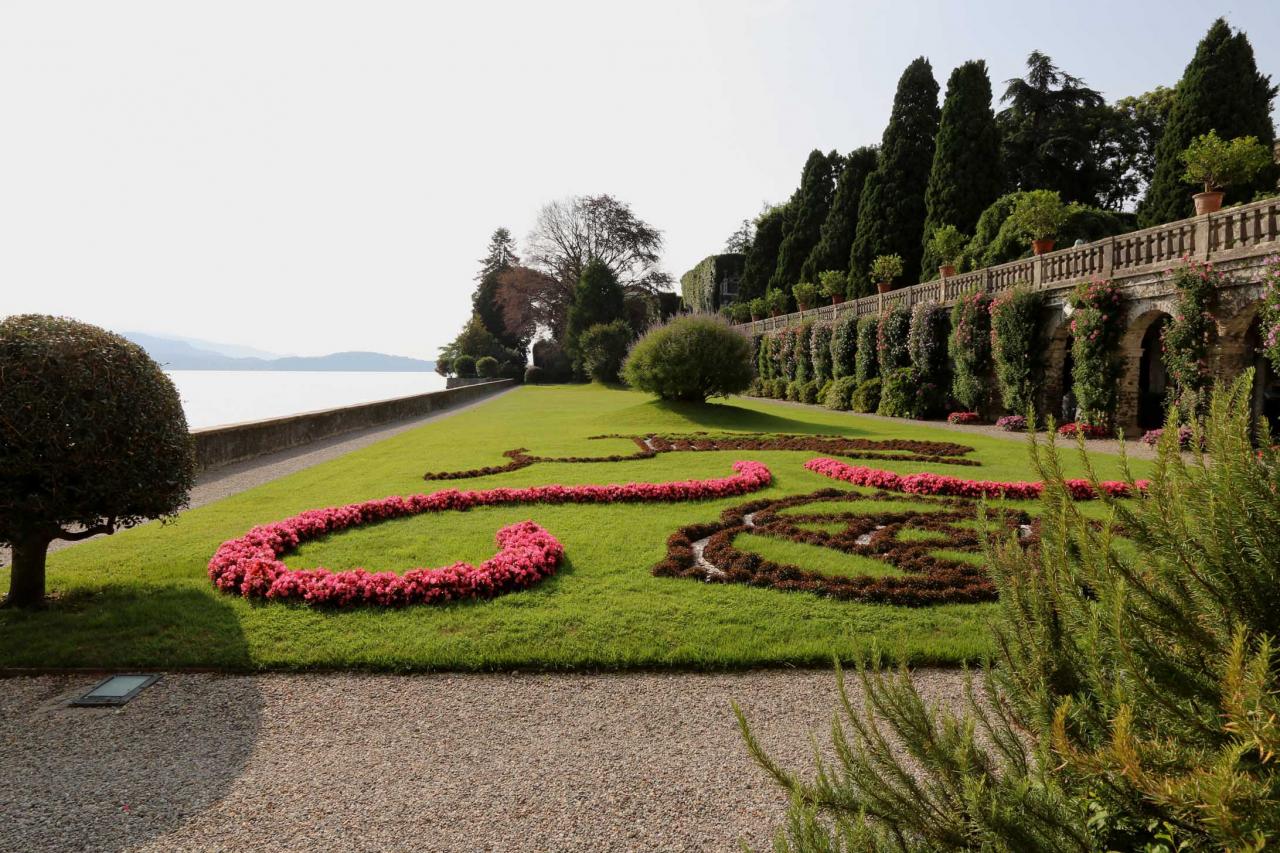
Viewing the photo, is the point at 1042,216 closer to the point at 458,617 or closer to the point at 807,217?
the point at 458,617

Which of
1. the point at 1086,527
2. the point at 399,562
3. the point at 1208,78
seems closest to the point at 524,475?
the point at 399,562

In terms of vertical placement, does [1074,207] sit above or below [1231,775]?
above

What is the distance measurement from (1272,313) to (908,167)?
25.8 m

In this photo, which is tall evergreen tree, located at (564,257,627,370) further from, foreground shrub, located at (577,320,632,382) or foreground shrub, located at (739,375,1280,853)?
foreground shrub, located at (739,375,1280,853)

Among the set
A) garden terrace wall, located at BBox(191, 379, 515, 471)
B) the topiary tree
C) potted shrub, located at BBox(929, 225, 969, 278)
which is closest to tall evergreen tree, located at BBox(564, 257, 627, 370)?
garden terrace wall, located at BBox(191, 379, 515, 471)

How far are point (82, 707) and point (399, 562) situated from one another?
9.08 ft

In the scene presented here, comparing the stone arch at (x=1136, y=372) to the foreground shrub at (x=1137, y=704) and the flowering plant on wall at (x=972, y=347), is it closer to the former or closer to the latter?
the flowering plant on wall at (x=972, y=347)

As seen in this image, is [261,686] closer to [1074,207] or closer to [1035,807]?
[1035,807]

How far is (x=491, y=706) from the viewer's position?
3908 mm

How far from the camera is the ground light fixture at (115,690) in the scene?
3.92 m

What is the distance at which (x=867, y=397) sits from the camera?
24.5m

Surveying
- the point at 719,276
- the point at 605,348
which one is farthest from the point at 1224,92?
the point at 719,276

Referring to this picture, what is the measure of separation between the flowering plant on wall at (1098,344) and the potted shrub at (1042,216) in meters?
3.50

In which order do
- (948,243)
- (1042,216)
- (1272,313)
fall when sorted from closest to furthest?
(1272,313) < (1042,216) < (948,243)
